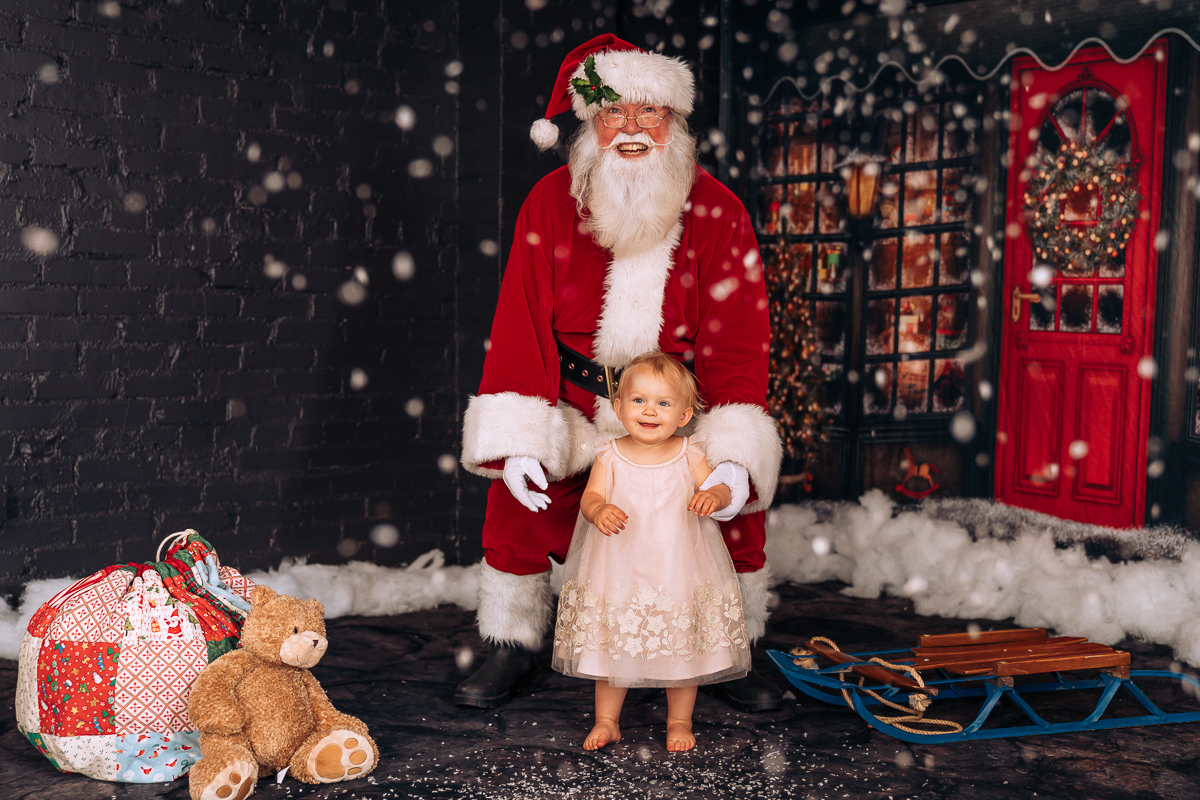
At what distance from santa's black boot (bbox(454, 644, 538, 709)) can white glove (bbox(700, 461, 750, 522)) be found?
724 mm

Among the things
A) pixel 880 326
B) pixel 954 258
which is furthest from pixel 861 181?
pixel 880 326

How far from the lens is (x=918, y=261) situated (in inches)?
176

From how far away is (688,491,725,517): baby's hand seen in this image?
2.30 m

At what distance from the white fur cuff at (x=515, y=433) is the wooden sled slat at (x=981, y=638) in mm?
1092

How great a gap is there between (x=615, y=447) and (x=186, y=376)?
1776mm

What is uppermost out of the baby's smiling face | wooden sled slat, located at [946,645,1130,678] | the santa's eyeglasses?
the santa's eyeglasses

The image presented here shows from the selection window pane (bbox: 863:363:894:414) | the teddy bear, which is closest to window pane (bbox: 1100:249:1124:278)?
window pane (bbox: 863:363:894:414)

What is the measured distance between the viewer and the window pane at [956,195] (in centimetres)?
438

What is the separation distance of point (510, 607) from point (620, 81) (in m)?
1.37

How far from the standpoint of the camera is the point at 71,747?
2.14 meters

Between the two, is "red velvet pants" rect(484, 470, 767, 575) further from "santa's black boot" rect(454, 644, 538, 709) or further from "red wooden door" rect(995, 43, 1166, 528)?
"red wooden door" rect(995, 43, 1166, 528)

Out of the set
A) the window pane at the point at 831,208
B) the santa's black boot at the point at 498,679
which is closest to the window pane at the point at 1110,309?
the window pane at the point at 831,208

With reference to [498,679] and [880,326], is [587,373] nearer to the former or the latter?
[498,679]

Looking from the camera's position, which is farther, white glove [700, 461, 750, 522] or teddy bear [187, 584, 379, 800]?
white glove [700, 461, 750, 522]
